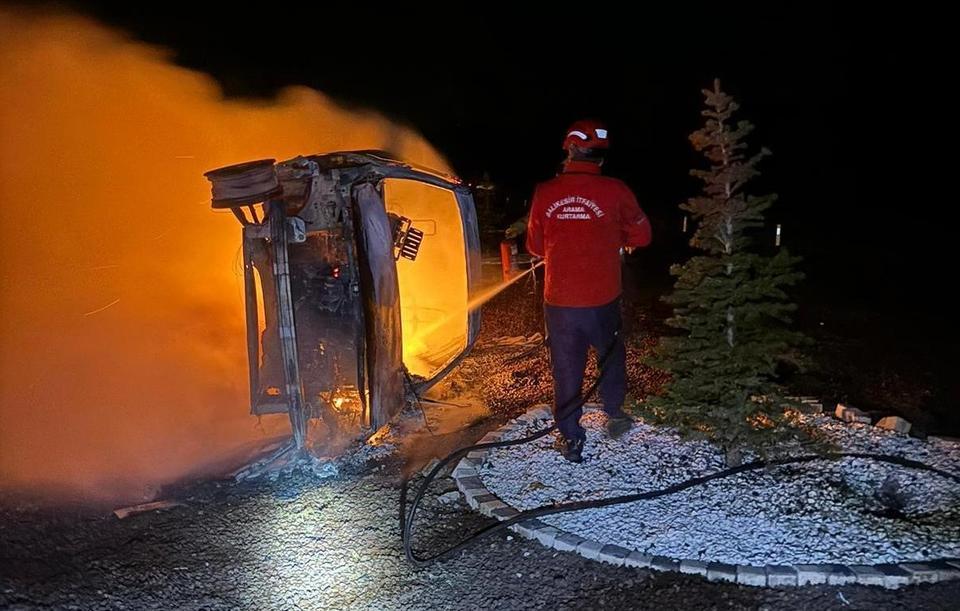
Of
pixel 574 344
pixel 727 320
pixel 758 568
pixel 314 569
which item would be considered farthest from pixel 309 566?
pixel 727 320

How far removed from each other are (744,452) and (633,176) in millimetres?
25540

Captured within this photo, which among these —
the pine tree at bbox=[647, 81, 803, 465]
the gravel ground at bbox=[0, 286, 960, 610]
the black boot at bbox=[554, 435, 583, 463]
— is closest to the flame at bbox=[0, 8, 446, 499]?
the gravel ground at bbox=[0, 286, 960, 610]

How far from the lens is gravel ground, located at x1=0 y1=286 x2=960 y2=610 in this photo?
431cm

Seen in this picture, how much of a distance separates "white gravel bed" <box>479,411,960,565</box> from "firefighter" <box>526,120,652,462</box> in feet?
1.28

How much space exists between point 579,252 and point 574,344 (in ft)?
2.28

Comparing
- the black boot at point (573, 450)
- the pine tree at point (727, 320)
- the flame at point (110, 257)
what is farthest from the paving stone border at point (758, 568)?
the flame at point (110, 257)

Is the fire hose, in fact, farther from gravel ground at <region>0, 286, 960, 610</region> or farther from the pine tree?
the pine tree

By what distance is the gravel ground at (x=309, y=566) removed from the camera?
4.31 metres

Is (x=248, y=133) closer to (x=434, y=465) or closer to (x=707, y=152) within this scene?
(x=434, y=465)

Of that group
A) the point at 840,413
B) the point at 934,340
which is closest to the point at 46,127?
the point at 840,413

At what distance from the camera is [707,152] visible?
17.3ft

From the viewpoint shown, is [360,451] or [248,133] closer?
[360,451]

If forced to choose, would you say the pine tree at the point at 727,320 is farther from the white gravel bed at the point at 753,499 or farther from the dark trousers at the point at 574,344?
the dark trousers at the point at 574,344

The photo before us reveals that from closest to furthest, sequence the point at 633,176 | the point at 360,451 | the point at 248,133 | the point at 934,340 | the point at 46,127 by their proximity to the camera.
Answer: the point at 360,451 < the point at 46,127 < the point at 248,133 < the point at 934,340 < the point at 633,176
